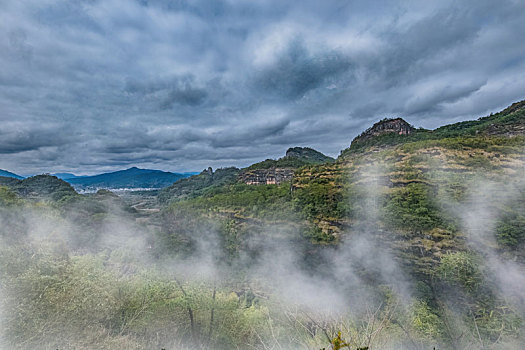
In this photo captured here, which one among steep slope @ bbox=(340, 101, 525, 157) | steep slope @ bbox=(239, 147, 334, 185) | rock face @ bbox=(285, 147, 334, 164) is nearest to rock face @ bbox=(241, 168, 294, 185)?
steep slope @ bbox=(239, 147, 334, 185)

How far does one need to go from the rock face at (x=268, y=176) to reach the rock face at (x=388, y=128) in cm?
2863

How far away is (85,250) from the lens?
24219 mm

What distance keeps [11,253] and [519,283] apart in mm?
30683

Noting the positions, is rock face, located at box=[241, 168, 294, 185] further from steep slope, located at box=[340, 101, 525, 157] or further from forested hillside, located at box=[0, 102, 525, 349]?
forested hillside, located at box=[0, 102, 525, 349]

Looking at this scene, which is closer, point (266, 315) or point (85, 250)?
point (266, 315)

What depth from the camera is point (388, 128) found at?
70.1 m

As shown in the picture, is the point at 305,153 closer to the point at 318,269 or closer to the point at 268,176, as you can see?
the point at 268,176

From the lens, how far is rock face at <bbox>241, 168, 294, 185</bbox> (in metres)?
74.9

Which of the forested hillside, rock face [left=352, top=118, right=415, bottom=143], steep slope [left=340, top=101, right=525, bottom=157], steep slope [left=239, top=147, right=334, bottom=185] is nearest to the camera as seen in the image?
the forested hillside

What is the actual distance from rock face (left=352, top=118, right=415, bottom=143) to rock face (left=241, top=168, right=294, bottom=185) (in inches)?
1127

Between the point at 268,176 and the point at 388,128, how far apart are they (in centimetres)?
4313

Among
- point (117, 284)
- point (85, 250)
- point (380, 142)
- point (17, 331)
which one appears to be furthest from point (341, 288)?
point (380, 142)

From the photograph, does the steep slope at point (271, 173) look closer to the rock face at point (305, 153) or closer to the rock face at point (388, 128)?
the rock face at point (388, 128)

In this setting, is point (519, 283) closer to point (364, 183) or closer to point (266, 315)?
point (364, 183)
